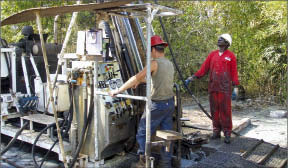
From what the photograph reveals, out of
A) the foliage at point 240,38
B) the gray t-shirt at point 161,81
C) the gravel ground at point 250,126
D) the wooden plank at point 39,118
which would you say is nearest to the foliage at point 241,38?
the foliage at point 240,38

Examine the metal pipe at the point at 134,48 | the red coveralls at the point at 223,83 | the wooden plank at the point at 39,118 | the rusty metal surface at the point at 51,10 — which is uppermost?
the rusty metal surface at the point at 51,10

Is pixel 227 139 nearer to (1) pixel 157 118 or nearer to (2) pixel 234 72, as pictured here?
(2) pixel 234 72

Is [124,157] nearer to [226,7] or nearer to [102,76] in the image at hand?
[102,76]

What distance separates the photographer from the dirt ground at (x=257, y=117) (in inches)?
224

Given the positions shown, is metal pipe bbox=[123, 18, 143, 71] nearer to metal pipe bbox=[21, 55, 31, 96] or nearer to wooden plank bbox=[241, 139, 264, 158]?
wooden plank bbox=[241, 139, 264, 158]

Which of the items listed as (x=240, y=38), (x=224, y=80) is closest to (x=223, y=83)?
(x=224, y=80)

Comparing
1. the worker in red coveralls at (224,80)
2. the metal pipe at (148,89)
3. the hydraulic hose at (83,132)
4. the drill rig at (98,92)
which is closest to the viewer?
the metal pipe at (148,89)

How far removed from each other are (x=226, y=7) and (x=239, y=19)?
54 centimetres

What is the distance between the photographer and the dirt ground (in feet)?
18.7

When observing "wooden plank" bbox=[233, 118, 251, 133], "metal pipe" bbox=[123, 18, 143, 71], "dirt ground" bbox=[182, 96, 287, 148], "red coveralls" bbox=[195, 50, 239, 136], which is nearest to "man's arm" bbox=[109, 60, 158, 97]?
"metal pipe" bbox=[123, 18, 143, 71]

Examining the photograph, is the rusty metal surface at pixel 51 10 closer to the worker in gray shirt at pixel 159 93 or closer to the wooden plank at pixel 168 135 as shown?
the worker in gray shirt at pixel 159 93

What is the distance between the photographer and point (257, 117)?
23.5 feet

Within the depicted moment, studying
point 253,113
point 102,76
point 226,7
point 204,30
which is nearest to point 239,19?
point 226,7

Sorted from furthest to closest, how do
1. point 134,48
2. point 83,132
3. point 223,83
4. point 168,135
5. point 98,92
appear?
point 223,83 → point 134,48 → point 83,132 → point 98,92 → point 168,135
